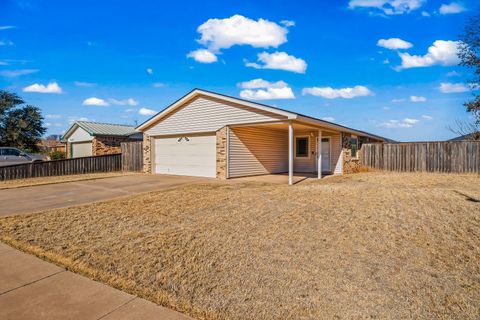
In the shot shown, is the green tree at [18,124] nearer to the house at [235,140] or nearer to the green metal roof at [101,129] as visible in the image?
the green metal roof at [101,129]

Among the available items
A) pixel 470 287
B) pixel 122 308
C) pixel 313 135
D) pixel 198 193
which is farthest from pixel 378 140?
pixel 122 308

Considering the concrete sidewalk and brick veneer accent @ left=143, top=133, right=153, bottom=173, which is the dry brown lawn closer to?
the concrete sidewalk

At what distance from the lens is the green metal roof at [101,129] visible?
72.4 ft

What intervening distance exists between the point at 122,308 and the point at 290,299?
163 cm

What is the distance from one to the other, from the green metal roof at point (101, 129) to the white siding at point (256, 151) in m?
12.7

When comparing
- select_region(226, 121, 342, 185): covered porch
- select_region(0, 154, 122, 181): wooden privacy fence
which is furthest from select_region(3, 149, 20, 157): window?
select_region(226, 121, 342, 185): covered porch

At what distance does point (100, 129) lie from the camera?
74.8 ft

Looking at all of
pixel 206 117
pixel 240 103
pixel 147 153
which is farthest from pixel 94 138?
pixel 240 103

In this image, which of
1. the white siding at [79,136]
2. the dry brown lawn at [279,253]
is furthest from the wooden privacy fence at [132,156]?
the dry brown lawn at [279,253]

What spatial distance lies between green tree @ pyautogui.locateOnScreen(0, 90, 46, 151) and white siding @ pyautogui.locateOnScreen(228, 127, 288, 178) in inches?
971

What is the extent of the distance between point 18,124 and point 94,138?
1192 cm

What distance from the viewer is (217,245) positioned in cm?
447

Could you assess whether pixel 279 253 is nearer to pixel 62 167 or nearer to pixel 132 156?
pixel 62 167

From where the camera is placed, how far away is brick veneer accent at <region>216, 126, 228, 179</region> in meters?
Answer: 13.3
